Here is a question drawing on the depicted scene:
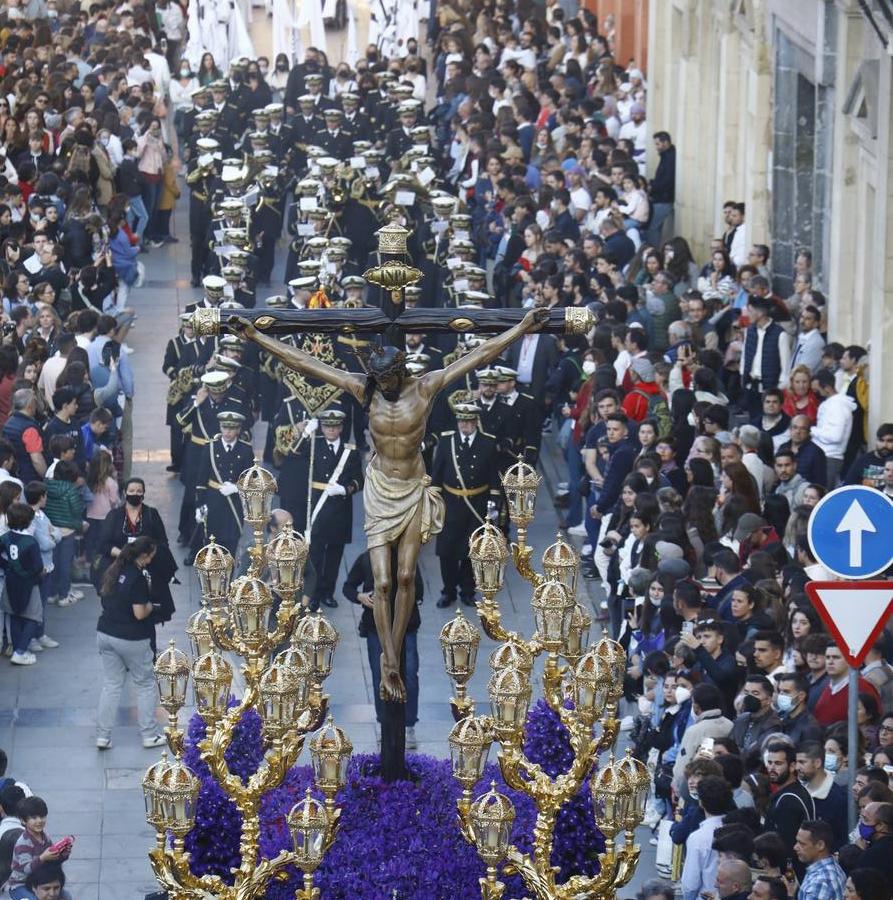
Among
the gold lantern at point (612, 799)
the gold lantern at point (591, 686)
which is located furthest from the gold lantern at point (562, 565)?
the gold lantern at point (612, 799)

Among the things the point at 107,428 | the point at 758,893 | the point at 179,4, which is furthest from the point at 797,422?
the point at 179,4

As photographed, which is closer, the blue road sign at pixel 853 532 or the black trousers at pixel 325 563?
the blue road sign at pixel 853 532

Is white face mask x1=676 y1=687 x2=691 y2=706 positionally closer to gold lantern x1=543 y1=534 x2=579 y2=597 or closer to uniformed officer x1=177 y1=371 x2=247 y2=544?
gold lantern x1=543 y1=534 x2=579 y2=597

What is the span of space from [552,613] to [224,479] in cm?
996

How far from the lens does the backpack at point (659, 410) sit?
2358 cm

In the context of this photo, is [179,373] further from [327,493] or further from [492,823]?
[492,823]

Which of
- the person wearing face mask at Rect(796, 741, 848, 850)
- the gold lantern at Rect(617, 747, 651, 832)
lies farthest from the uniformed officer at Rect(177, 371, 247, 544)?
the gold lantern at Rect(617, 747, 651, 832)

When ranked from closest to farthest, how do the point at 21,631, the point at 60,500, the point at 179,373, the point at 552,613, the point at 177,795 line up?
the point at 177,795 → the point at 552,613 → the point at 21,631 → the point at 60,500 → the point at 179,373

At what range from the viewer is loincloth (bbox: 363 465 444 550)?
1294 cm

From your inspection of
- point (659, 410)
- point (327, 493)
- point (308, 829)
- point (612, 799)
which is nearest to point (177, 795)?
point (308, 829)

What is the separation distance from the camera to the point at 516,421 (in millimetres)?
23891

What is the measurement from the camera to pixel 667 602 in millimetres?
18859

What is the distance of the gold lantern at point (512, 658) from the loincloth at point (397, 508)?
637 mm

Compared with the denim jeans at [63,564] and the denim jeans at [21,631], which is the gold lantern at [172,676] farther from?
the denim jeans at [63,564]
